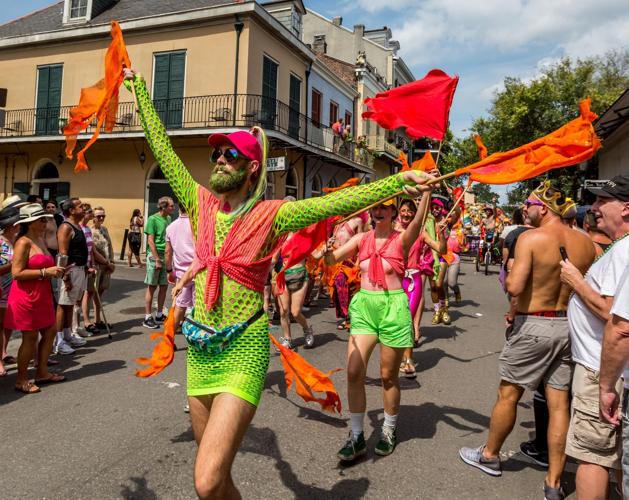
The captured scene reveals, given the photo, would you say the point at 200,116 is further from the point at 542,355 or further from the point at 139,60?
the point at 542,355

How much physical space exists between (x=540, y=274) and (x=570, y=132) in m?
1.16

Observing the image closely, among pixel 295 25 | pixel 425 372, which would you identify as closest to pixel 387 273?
pixel 425 372

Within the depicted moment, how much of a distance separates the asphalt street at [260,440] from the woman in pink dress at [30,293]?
36cm

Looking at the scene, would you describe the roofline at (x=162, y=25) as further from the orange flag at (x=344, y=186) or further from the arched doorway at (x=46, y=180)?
the orange flag at (x=344, y=186)

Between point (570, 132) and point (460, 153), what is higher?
point (460, 153)

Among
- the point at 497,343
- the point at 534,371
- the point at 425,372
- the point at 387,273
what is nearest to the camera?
the point at 534,371

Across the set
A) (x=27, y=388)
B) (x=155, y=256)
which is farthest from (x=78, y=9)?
(x=27, y=388)

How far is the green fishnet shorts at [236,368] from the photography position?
221cm

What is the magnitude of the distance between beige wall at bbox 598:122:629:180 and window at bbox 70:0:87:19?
21182mm

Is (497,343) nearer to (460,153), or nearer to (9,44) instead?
(9,44)

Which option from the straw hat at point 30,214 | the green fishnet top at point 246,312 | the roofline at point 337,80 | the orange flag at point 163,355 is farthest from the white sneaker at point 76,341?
the roofline at point 337,80

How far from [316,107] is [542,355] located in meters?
20.5

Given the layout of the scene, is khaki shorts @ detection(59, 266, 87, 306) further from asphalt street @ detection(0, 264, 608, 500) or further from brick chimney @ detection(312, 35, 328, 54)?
brick chimney @ detection(312, 35, 328, 54)

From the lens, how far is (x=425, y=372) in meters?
5.75
